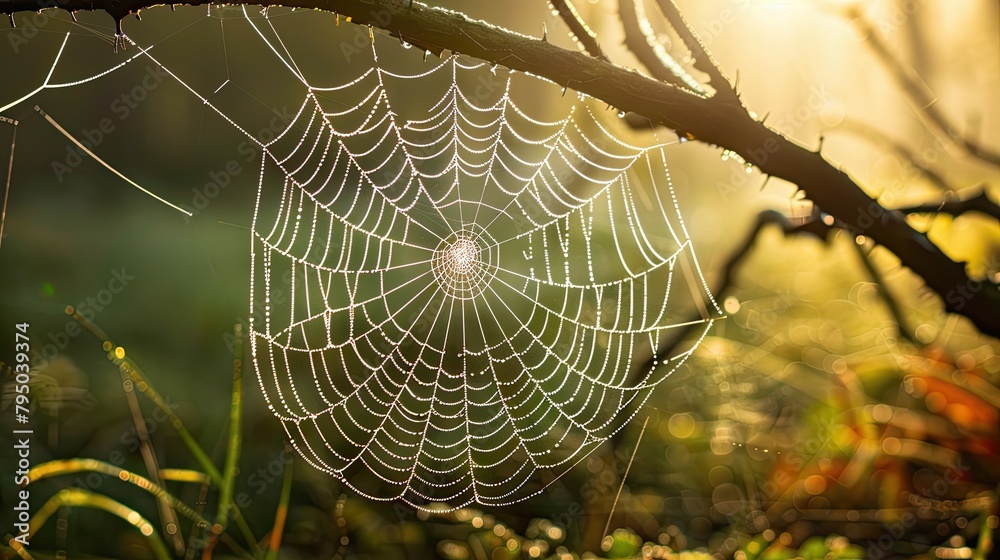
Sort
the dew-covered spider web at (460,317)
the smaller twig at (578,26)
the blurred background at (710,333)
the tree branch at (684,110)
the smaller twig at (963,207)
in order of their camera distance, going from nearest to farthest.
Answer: the tree branch at (684,110) → the smaller twig at (578,26) → the smaller twig at (963,207) → the blurred background at (710,333) → the dew-covered spider web at (460,317)

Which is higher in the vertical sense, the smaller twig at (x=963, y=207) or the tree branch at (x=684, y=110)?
the smaller twig at (x=963, y=207)

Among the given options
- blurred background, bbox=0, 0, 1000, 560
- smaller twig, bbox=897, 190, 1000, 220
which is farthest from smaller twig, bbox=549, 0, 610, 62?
smaller twig, bbox=897, 190, 1000, 220

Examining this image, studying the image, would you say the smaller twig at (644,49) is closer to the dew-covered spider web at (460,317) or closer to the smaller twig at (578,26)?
the smaller twig at (578,26)

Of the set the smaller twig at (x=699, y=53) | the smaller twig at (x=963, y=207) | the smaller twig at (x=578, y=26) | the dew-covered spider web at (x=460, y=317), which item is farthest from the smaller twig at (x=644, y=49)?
the dew-covered spider web at (x=460, y=317)

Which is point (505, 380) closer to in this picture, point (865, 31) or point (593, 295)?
point (593, 295)

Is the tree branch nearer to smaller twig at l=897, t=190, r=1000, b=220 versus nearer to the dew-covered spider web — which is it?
smaller twig at l=897, t=190, r=1000, b=220
